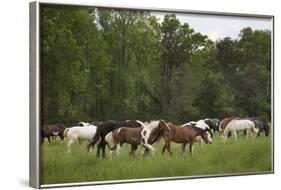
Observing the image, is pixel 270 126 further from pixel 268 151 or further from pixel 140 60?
pixel 140 60

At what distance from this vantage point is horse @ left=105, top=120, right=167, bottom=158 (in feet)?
25.0

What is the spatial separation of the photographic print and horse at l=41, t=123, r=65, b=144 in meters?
0.01

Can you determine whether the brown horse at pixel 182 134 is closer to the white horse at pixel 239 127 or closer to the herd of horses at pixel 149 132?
the herd of horses at pixel 149 132

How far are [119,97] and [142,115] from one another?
0.35m

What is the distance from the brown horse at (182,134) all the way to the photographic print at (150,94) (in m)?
Answer: 0.01

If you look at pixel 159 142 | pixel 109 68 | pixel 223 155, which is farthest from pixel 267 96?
pixel 109 68

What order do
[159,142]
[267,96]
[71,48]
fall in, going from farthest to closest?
[267,96], [159,142], [71,48]

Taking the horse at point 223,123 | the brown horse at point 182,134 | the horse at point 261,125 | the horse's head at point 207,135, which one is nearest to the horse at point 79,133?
the brown horse at point 182,134

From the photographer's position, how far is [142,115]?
7781mm

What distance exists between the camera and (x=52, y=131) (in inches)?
286

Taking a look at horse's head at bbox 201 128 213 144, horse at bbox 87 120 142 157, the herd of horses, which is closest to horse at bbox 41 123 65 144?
the herd of horses

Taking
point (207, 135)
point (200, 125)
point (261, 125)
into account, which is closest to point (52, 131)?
point (200, 125)

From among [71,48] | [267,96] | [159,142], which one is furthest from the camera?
[267,96]

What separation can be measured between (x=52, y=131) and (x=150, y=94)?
4.05 feet
